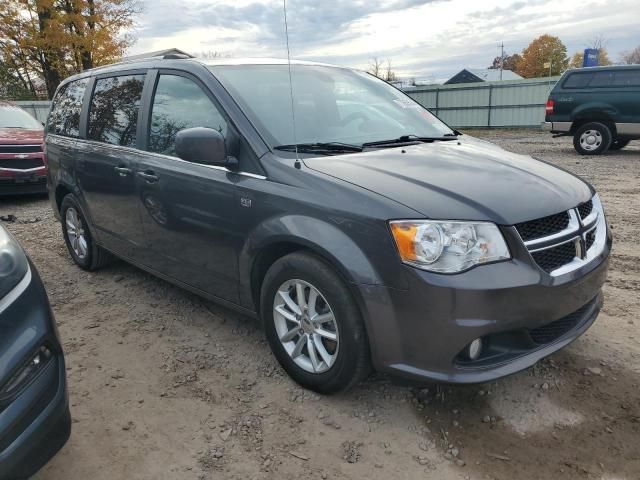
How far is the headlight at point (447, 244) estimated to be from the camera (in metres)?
2.24

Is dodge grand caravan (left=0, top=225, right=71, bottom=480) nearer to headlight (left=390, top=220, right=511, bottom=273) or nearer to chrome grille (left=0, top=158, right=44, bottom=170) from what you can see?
headlight (left=390, top=220, right=511, bottom=273)

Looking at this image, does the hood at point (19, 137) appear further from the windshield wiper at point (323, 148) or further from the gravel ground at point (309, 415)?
the windshield wiper at point (323, 148)

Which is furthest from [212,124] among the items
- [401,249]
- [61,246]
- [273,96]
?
[61,246]

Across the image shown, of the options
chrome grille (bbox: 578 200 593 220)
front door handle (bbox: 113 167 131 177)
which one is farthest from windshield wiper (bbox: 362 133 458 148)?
front door handle (bbox: 113 167 131 177)

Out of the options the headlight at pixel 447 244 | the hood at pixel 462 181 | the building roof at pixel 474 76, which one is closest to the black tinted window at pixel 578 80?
the hood at pixel 462 181

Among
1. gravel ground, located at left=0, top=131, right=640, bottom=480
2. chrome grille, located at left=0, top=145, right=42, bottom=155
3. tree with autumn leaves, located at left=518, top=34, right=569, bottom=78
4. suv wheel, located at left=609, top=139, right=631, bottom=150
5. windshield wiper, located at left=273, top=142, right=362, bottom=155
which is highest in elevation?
tree with autumn leaves, located at left=518, top=34, right=569, bottom=78

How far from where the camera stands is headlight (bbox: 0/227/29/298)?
1.95 m

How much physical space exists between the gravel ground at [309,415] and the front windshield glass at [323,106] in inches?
55.5

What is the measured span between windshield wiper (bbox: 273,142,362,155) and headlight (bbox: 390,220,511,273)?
861 millimetres

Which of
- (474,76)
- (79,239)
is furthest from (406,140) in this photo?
(474,76)

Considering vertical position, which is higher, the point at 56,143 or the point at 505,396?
the point at 56,143

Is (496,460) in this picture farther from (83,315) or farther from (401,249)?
(83,315)

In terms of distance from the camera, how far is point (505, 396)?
9.11ft

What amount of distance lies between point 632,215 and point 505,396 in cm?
454
